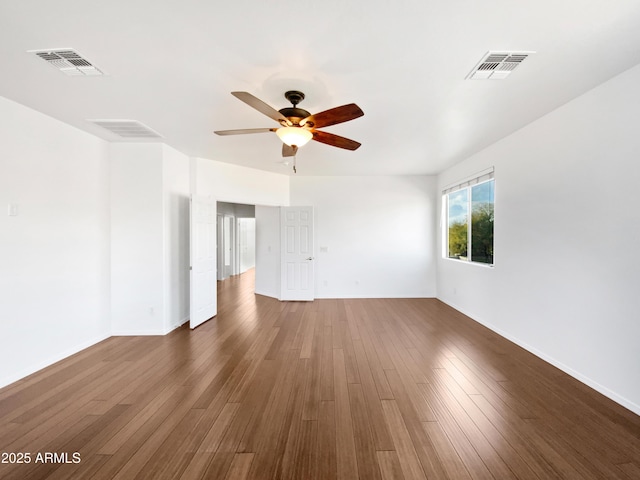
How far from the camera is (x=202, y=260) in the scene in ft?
15.0

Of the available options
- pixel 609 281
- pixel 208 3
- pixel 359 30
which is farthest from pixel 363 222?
pixel 208 3

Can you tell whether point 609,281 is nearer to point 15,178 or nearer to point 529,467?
point 529,467

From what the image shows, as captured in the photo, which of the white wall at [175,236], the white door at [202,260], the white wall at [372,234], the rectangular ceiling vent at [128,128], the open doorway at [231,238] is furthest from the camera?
the open doorway at [231,238]

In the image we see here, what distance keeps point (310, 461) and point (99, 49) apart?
3140mm

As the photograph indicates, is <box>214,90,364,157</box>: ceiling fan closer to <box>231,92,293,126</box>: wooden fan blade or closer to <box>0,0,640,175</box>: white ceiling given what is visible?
<box>231,92,293,126</box>: wooden fan blade

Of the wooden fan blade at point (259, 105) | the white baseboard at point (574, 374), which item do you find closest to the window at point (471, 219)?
the white baseboard at point (574, 374)

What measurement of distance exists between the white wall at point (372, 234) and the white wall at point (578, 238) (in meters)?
2.19

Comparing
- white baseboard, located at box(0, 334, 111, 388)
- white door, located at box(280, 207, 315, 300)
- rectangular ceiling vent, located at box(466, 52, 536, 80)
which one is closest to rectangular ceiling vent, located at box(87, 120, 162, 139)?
white baseboard, located at box(0, 334, 111, 388)

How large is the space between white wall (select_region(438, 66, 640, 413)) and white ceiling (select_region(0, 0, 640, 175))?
33 centimetres

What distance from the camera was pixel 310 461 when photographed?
176 cm

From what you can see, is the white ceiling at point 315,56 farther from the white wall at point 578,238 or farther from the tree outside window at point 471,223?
the tree outside window at point 471,223

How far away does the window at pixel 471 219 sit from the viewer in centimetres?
443

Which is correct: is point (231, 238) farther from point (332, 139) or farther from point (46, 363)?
point (332, 139)

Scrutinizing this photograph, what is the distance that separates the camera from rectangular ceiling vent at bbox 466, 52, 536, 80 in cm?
203
